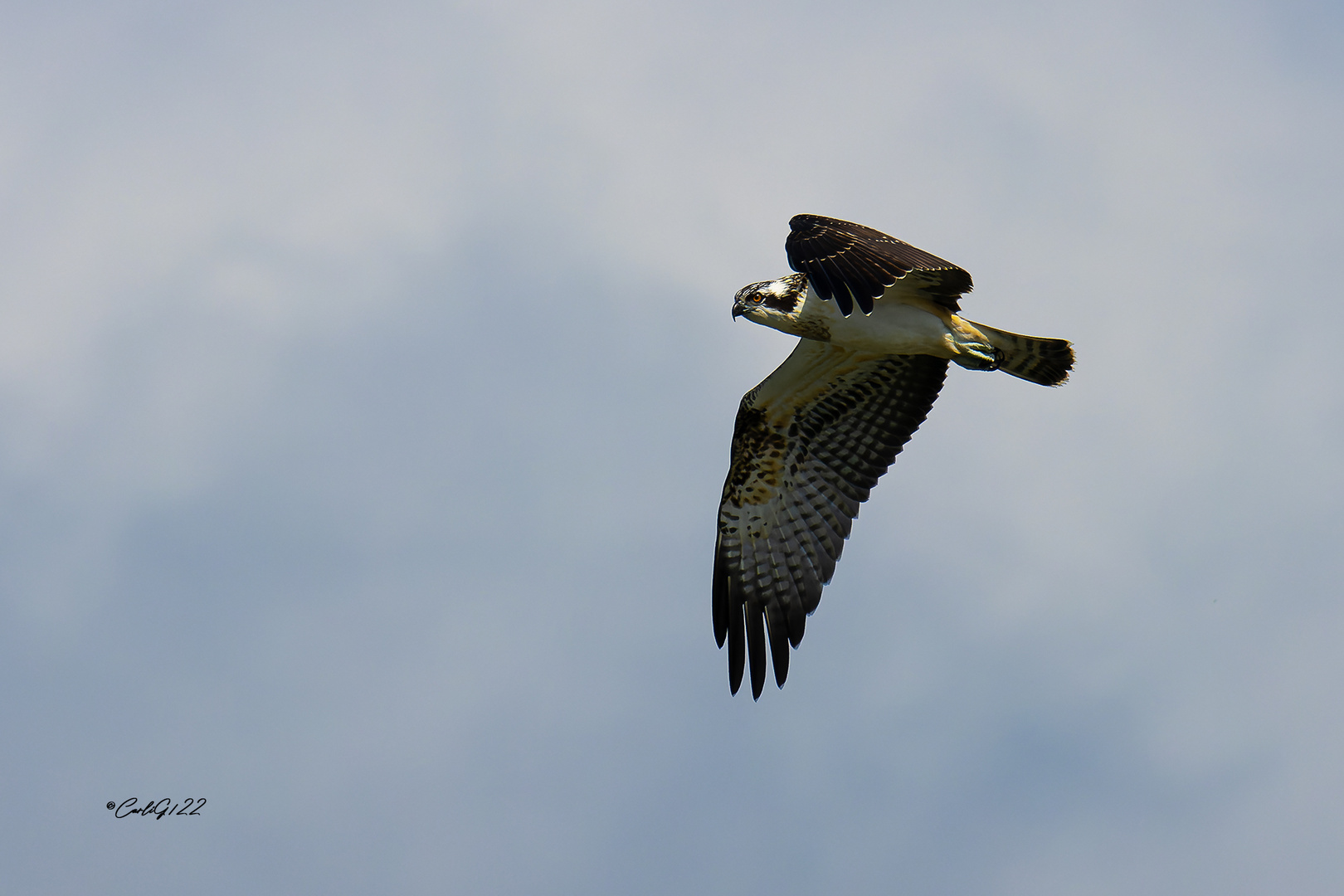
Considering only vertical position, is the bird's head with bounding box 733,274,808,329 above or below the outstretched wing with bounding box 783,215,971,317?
above

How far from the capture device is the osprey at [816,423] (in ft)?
34.6

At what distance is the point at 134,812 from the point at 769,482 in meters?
6.55

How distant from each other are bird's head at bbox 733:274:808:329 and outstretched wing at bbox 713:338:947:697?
104cm

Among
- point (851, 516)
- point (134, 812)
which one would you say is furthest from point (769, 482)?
point (134, 812)

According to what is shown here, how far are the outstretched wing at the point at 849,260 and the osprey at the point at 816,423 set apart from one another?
1.02 m

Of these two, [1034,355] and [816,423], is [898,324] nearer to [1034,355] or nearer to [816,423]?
[1034,355]

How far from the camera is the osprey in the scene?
10.6 meters

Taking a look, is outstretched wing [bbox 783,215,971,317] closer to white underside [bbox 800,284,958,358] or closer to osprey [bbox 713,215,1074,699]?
white underside [bbox 800,284,958,358]

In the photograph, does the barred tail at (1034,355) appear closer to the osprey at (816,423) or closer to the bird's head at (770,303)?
the osprey at (816,423)

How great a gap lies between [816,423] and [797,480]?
0.58 meters

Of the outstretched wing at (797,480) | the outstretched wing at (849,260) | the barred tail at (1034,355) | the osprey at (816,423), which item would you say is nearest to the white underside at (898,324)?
the osprey at (816,423)

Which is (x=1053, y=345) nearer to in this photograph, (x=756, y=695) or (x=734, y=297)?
(x=734, y=297)

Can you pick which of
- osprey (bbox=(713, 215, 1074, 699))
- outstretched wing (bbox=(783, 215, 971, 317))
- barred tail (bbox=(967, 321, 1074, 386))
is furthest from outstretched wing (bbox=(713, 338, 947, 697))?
outstretched wing (bbox=(783, 215, 971, 317))

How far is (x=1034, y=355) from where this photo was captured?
1102 cm
